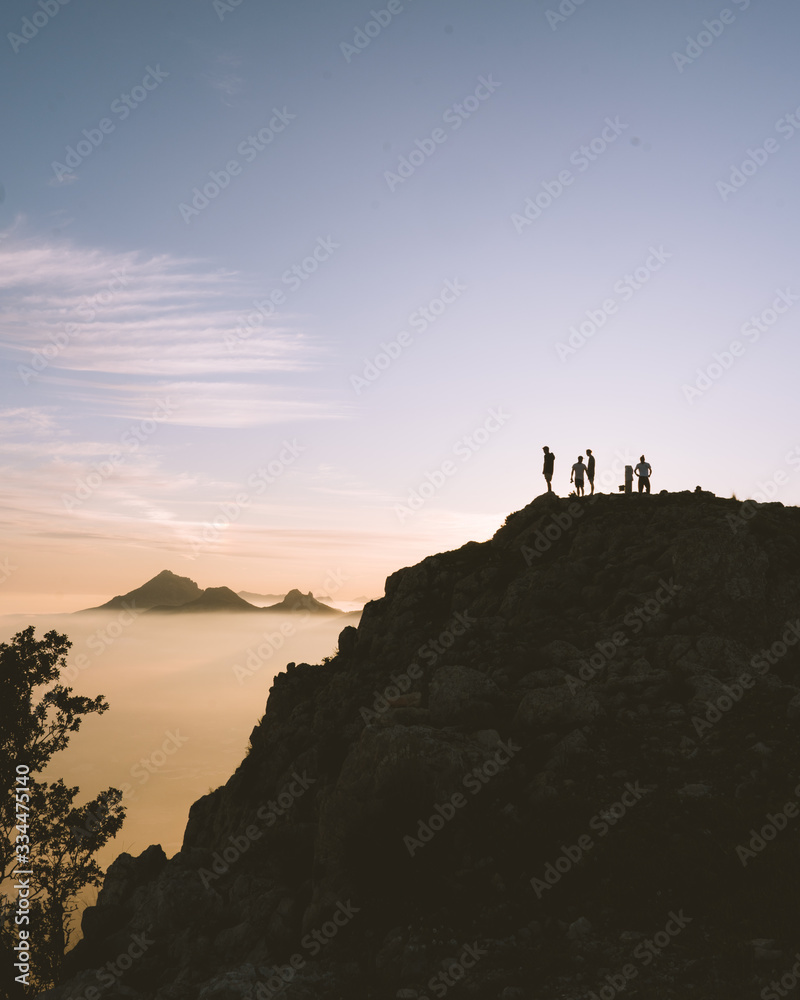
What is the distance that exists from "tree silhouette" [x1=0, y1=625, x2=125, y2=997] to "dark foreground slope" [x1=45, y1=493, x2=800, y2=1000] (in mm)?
8437

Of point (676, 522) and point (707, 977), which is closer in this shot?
point (707, 977)

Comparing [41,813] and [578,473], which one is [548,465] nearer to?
[578,473]

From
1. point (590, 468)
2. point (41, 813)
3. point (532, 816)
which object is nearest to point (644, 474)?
point (590, 468)

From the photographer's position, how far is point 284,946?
16.6 metres

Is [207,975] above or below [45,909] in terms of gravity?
above

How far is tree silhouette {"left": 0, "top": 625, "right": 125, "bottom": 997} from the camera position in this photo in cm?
3195

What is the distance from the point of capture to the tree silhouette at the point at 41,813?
31953mm

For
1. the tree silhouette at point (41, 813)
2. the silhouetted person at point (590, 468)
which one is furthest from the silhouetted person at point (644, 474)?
the tree silhouette at point (41, 813)

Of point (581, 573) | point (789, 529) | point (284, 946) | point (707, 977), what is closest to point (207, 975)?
point (284, 946)

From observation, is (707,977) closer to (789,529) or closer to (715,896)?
(715,896)

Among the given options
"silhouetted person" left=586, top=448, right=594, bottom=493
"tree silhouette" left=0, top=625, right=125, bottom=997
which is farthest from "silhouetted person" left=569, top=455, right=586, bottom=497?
"tree silhouette" left=0, top=625, right=125, bottom=997

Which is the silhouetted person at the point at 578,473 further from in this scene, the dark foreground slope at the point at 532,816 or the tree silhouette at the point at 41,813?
the tree silhouette at the point at 41,813

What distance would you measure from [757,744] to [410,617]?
1617 cm

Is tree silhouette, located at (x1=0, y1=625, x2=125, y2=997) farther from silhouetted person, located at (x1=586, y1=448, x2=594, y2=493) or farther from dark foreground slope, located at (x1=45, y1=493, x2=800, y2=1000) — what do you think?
silhouetted person, located at (x1=586, y1=448, x2=594, y2=493)
